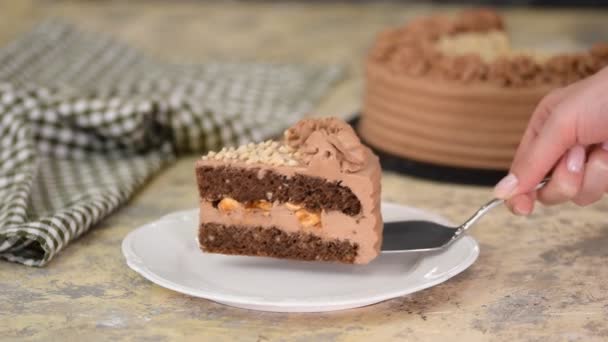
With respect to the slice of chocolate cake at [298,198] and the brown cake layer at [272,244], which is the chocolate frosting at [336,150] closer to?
the slice of chocolate cake at [298,198]

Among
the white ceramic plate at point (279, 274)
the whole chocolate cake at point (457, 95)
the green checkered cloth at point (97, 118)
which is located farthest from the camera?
the whole chocolate cake at point (457, 95)

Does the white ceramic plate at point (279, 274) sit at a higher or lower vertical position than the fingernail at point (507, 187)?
lower

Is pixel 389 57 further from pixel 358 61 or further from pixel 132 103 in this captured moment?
pixel 358 61

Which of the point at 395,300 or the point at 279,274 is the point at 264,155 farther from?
the point at 395,300

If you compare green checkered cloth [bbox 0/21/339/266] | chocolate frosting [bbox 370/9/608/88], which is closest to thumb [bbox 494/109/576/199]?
chocolate frosting [bbox 370/9/608/88]

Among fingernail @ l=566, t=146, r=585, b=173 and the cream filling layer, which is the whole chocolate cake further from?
the cream filling layer

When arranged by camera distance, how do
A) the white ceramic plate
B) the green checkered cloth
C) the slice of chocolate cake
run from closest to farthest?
the white ceramic plate → the slice of chocolate cake → the green checkered cloth

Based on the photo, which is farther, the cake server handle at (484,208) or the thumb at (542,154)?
the cake server handle at (484,208)

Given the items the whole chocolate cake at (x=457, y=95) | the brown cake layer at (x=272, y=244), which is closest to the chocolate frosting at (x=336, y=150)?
the brown cake layer at (x=272, y=244)
